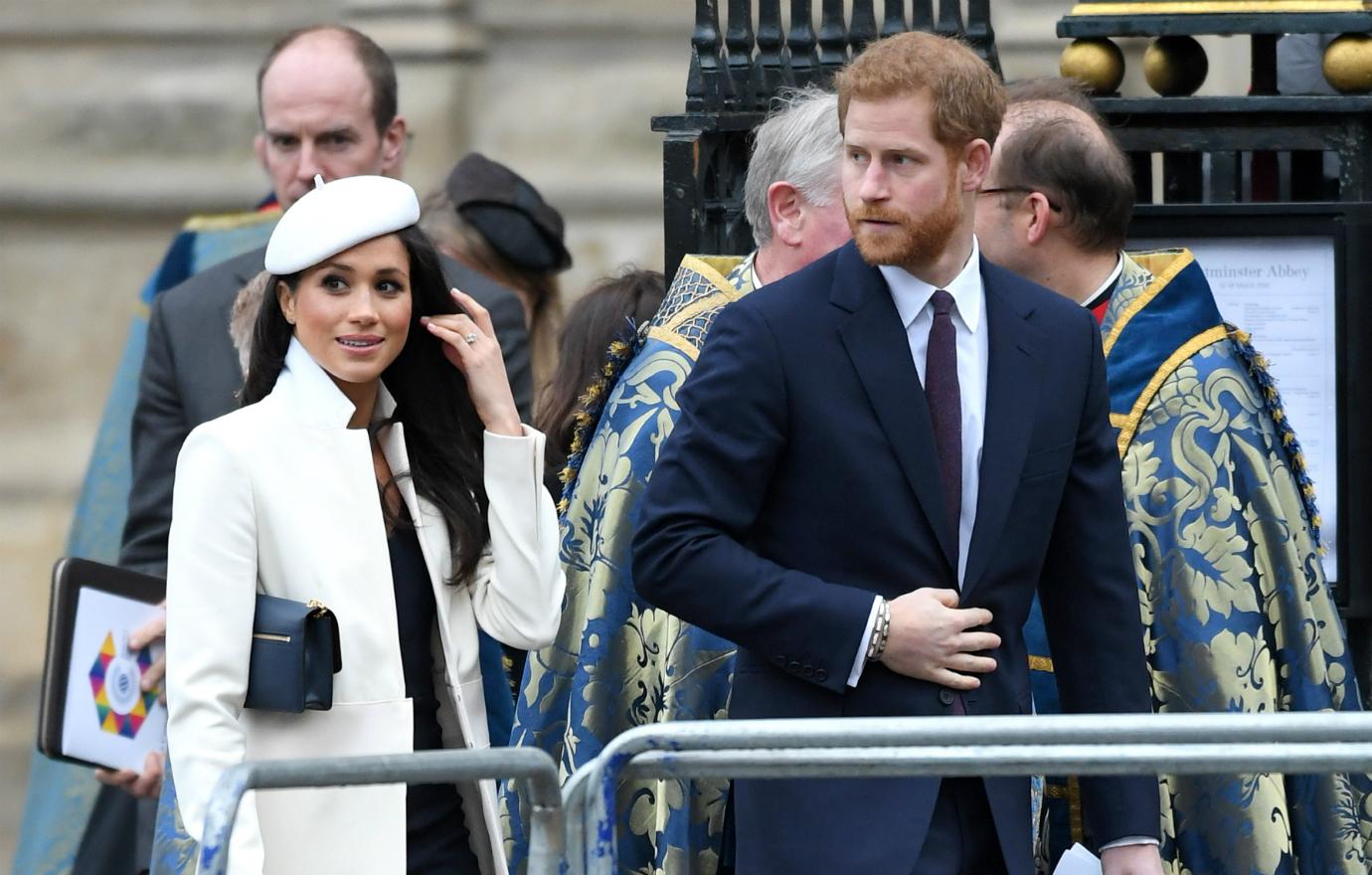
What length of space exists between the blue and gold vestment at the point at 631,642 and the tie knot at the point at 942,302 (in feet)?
2.47

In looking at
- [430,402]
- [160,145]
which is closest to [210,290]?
[430,402]

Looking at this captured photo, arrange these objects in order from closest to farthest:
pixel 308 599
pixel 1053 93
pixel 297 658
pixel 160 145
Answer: pixel 297 658 < pixel 308 599 < pixel 1053 93 < pixel 160 145

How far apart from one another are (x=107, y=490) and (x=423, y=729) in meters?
2.76

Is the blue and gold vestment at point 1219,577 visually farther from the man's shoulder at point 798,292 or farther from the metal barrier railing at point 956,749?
the metal barrier railing at point 956,749

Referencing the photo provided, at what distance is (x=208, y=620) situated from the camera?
11.8ft

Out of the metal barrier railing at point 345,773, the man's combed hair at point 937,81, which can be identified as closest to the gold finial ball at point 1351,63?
the man's combed hair at point 937,81

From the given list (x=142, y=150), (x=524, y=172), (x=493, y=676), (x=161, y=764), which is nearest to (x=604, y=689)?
(x=493, y=676)

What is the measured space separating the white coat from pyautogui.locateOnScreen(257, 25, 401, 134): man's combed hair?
208 centimetres

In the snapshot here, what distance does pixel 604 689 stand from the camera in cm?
467

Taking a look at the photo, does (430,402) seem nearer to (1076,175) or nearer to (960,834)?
(960,834)

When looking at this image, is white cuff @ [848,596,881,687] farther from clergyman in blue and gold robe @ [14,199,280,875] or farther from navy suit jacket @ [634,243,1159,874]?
clergyman in blue and gold robe @ [14,199,280,875]

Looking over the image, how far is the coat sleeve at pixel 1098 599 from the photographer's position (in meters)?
3.87

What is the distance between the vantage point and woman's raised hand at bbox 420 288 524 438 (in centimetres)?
398

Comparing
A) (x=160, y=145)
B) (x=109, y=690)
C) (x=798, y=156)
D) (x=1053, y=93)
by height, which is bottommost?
(x=109, y=690)
